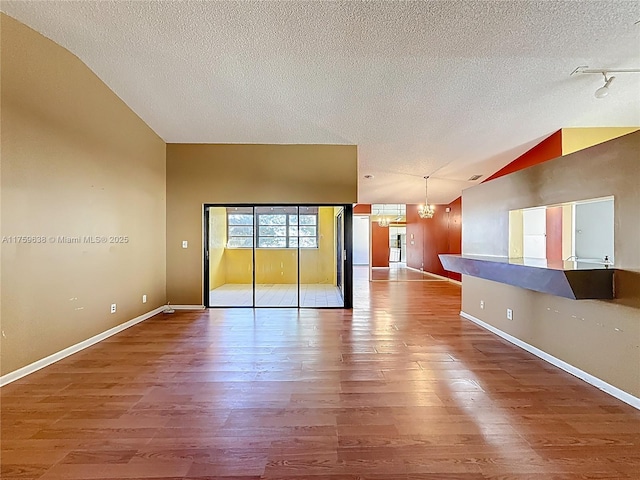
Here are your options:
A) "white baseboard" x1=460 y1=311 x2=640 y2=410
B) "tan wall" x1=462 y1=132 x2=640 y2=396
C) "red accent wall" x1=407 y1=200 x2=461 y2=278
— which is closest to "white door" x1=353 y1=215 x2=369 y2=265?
"red accent wall" x1=407 y1=200 x2=461 y2=278

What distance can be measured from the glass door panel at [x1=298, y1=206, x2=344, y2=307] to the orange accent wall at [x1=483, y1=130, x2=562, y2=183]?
390 centimetres

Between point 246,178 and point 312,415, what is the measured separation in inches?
179

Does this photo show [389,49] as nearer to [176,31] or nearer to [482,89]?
[482,89]

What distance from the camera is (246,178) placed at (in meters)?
5.94

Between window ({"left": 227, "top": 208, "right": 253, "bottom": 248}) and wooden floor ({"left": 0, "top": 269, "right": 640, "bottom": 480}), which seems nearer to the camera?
wooden floor ({"left": 0, "top": 269, "right": 640, "bottom": 480})

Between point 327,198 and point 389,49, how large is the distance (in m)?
2.88

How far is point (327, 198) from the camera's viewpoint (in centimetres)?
594

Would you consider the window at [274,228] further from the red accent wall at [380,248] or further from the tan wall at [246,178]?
the red accent wall at [380,248]

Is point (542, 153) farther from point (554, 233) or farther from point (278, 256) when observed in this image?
point (278, 256)

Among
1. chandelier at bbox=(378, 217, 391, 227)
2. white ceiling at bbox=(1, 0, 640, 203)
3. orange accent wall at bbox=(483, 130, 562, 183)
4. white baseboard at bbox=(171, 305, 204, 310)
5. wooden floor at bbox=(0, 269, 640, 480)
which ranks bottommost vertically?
wooden floor at bbox=(0, 269, 640, 480)

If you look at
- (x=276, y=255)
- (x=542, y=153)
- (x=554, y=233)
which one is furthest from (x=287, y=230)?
(x=542, y=153)

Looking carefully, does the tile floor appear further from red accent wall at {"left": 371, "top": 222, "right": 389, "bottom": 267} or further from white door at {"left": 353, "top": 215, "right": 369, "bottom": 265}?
white door at {"left": 353, "top": 215, "right": 369, "bottom": 265}

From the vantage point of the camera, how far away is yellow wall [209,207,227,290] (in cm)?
628

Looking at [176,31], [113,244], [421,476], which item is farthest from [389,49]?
[113,244]
